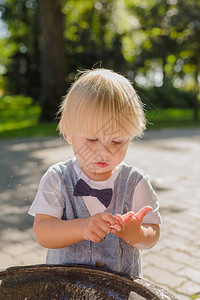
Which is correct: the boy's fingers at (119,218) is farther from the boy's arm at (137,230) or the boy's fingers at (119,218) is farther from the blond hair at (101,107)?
A: the blond hair at (101,107)

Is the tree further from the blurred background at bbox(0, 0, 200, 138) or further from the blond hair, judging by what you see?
the blond hair

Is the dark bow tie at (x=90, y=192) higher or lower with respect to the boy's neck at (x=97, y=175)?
lower

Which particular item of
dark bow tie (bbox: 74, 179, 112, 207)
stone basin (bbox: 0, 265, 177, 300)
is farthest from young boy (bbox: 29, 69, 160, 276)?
stone basin (bbox: 0, 265, 177, 300)

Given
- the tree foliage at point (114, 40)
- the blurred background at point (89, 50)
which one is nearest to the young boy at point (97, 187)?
the blurred background at point (89, 50)

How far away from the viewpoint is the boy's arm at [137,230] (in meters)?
1.49

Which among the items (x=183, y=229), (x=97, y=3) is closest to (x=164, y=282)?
(x=183, y=229)

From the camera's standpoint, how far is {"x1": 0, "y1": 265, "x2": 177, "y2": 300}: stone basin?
4.79 feet

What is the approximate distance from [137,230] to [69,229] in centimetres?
29

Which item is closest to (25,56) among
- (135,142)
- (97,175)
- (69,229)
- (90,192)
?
(135,142)

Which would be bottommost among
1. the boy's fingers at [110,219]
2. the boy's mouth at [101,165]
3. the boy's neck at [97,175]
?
the boy's neck at [97,175]

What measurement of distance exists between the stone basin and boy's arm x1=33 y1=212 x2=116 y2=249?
0.13 meters

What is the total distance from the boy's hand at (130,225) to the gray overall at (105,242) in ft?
0.63

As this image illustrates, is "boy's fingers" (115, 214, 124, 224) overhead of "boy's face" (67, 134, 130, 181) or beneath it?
beneath

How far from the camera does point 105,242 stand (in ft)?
5.98
